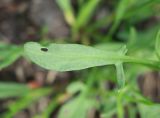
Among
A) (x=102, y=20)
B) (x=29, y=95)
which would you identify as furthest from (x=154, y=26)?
(x=29, y=95)

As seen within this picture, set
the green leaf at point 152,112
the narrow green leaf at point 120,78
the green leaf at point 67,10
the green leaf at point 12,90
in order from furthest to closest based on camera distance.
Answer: the green leaf at point 67,10, the green leaf at point 12,90, the green leaf at point 152,112, the narrow green leaf at point 120,78

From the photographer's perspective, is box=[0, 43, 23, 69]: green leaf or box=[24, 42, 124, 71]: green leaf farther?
box=[0, 43, 23, 69]: green leaf

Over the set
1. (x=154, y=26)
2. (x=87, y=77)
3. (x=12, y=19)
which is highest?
(x=12, y=19)

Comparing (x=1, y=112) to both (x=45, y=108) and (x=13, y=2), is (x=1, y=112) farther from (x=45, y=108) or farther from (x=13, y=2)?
(x=13, y=2)

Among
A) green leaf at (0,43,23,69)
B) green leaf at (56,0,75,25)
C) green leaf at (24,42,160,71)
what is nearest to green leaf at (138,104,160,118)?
green leaf at (24,42,160,71)

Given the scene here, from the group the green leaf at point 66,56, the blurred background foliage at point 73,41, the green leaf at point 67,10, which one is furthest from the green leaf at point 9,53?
the green leaf at point 67,10

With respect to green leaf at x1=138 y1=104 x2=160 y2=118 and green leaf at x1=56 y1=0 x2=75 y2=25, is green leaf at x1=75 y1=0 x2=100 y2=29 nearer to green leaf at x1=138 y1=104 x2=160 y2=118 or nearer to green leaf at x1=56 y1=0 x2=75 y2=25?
green leaf at x1=56 y1=0 x2=75 y2=25

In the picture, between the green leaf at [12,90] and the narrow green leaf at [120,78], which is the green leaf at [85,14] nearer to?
the green leaf at [12,90]
